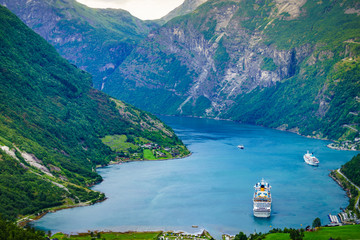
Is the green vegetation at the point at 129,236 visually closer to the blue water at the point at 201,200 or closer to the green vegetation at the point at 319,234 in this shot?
the blue water at the point at 201,200

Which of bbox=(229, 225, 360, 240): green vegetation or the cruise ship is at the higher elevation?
the cruise ship

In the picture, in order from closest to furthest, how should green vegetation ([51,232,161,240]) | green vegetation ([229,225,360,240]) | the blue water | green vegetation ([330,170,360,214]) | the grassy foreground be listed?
the grassy foreground, green vegetation ([229,225,360,240]), green vegetation ([51,232,161,240]), the blue water, green vegetation ([330,170,360,214])

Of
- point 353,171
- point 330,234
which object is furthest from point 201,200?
point 353,171

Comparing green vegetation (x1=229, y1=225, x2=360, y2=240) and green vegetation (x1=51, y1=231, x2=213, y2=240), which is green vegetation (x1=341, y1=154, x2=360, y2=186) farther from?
green vegetation (x1=51, y1=231, x2=213, y2=240)

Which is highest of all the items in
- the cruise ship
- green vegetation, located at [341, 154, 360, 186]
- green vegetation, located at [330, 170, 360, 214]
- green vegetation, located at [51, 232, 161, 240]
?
green vegetation, located at [341, 154, 360, 186]

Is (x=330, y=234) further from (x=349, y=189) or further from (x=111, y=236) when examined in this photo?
(x=349, y=189)

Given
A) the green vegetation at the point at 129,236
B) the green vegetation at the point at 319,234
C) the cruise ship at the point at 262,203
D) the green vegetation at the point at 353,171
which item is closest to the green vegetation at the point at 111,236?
the green vegetation at the point at 129,236

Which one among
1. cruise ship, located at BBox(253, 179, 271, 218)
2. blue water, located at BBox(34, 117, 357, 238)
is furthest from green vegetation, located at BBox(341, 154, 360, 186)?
cruise ship, located at BBox(253, 179, 271, 218)

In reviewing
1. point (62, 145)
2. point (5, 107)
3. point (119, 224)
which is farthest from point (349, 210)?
point (5, 107)

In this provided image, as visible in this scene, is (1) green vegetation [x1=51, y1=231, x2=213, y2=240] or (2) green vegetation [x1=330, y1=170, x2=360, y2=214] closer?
(1) green vegetation [x1=51, y1=231, x2=213, y2=240]
